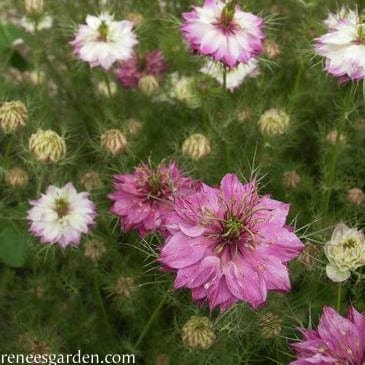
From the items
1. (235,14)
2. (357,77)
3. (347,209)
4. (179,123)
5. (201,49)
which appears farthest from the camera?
(179,123)

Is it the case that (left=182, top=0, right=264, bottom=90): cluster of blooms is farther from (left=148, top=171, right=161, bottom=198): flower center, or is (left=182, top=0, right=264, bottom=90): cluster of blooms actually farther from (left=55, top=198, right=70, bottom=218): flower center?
(left=55, top=198, right=70, bottom=218): flower center

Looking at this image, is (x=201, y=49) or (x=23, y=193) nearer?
(x=201, y=49)

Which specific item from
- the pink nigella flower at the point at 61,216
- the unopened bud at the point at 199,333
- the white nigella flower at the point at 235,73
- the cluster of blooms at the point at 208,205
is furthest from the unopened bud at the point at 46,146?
the white nigella flower at the point at 235,73

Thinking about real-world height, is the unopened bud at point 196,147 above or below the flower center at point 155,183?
above

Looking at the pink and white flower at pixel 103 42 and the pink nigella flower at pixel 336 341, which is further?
the pink and white flower at pixel 103 42

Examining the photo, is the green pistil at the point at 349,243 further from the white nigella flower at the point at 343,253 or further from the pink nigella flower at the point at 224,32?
the pink nigella flower at the point at 224,32

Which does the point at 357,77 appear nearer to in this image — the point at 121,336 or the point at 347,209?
the point at 347,209

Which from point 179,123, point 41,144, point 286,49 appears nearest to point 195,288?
point 41,144
